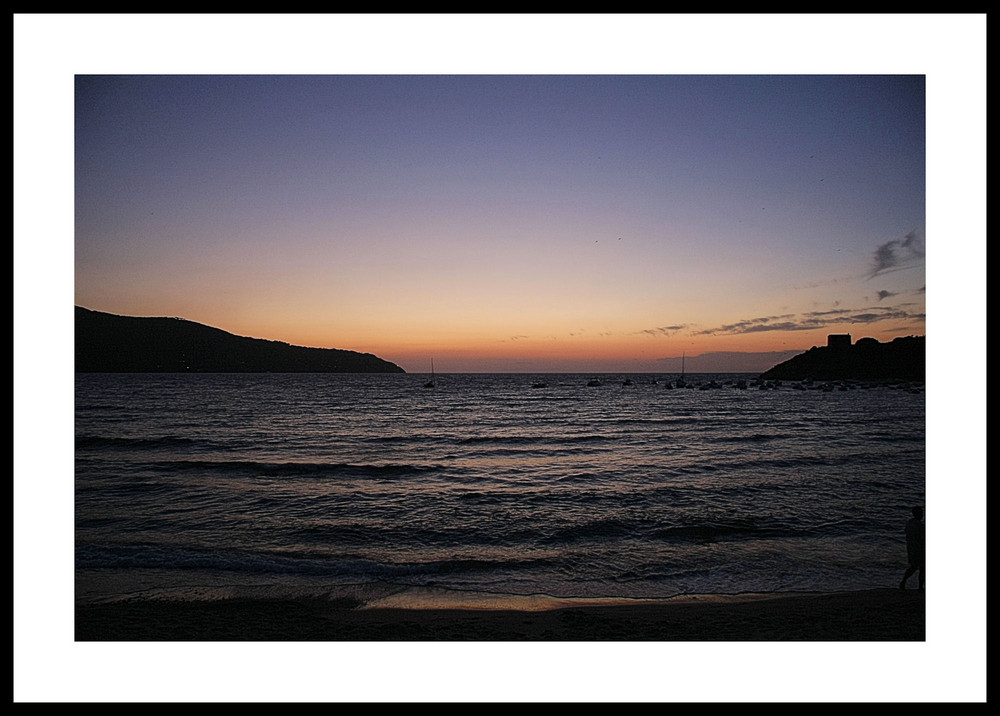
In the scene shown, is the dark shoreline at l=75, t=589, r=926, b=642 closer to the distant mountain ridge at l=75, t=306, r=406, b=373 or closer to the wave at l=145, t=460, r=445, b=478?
the wave at l=145, t=460, r=445, b=478

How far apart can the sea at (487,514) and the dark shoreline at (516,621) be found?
1.40 feet

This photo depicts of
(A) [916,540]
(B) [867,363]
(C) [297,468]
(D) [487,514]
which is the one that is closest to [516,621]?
(A) [916,540]

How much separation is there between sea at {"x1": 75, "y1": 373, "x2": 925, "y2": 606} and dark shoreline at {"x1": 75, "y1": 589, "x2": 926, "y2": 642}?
0.43 meters

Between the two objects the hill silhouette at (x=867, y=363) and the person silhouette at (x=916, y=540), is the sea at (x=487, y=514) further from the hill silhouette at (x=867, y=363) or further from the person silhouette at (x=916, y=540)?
the hill silhouette at (x=867, y=363)

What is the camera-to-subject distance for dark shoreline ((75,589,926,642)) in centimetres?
531

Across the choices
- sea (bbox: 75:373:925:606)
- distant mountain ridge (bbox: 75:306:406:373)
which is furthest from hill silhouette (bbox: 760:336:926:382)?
distant mountain ridge (bbox: 75:306:406:373)

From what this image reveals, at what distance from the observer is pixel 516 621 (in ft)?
18.7

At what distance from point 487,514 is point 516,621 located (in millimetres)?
4821

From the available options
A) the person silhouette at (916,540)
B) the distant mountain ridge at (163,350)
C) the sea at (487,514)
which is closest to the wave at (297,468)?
the sea at (487,514)

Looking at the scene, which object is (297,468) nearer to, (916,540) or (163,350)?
(916,540)

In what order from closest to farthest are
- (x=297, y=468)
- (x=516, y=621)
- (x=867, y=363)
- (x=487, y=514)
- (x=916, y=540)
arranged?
(x=516, y=621), (x=916, y=540), (x=487, y=514), (x=297, y=468), (x=867, y=363)

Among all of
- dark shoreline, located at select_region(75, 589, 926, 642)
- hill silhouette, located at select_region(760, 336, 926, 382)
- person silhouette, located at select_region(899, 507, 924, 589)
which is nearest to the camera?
dark shoreline, located at select_region(75, 589, 926, 642)
